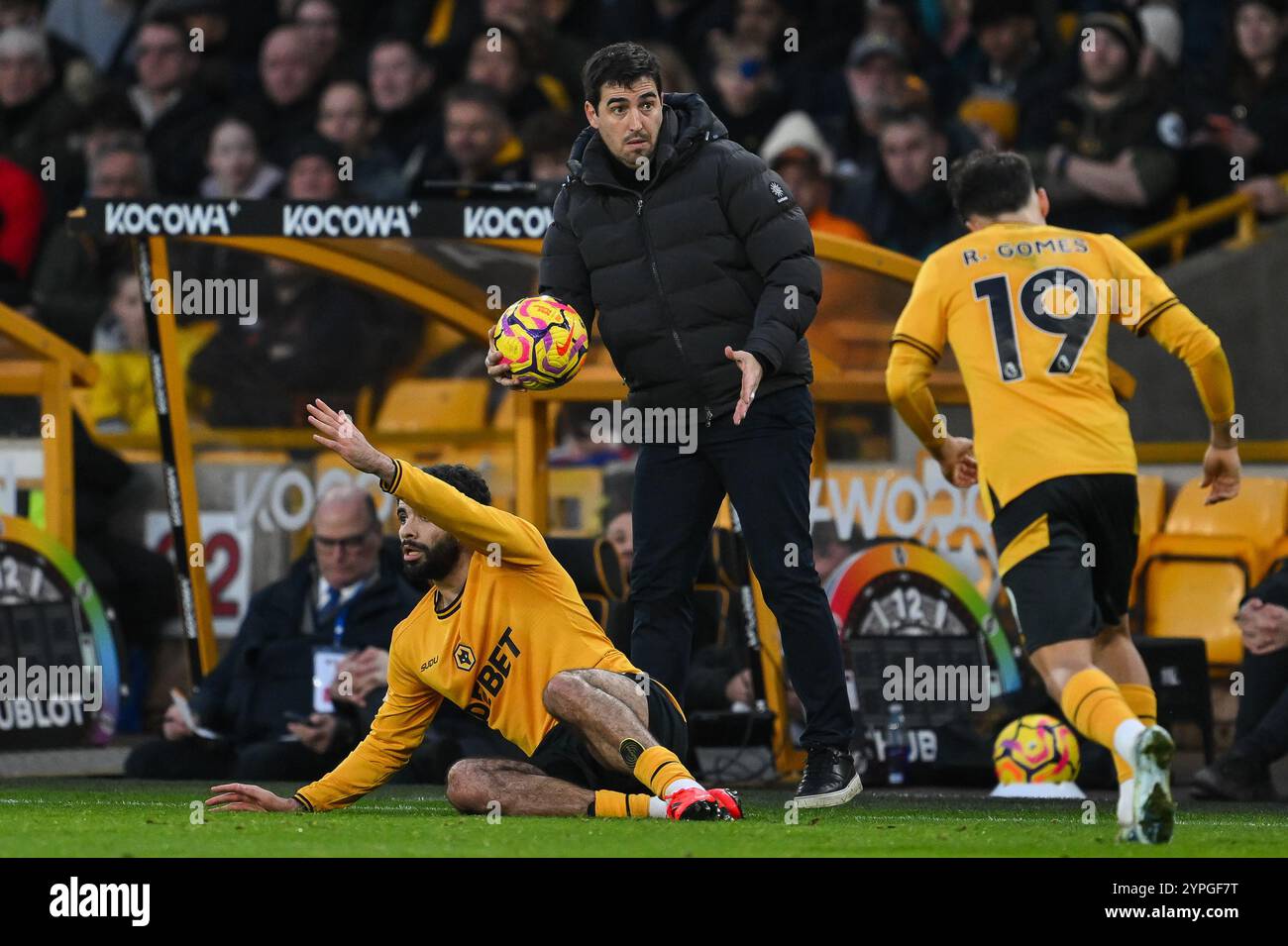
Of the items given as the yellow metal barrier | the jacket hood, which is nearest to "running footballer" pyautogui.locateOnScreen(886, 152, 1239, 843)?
the jacket hood

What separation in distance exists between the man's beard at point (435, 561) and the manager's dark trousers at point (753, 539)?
1.85 ft

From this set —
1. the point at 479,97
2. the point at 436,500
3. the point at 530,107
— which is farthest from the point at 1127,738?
the point at 530,107

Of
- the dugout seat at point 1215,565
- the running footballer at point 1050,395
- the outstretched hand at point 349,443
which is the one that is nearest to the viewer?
the outstretched hand at point 349,443

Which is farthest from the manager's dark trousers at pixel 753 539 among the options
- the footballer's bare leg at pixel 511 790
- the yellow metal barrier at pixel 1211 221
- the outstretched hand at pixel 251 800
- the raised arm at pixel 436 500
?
the yellow metal barrier at pixel 1211 221

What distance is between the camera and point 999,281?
6.55m

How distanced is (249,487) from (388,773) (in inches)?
156

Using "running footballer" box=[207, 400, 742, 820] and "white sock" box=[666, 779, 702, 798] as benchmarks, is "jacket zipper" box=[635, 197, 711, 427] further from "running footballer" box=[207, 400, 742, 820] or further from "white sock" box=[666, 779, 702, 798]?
"white sock" box=[666, 779, 702, 798]

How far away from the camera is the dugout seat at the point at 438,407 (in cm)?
1118

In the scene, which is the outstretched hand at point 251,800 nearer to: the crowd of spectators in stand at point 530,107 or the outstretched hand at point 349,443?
the outstretched hand at point 349,443

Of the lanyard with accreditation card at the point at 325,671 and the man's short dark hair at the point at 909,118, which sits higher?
the man's short dark hair at the point at 909,118

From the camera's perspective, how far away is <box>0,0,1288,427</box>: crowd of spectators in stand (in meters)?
12.0

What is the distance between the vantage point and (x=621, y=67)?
6.93 meters

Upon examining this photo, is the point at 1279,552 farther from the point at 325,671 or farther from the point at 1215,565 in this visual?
the point at 325,671

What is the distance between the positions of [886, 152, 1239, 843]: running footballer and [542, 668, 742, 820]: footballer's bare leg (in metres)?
0.95
